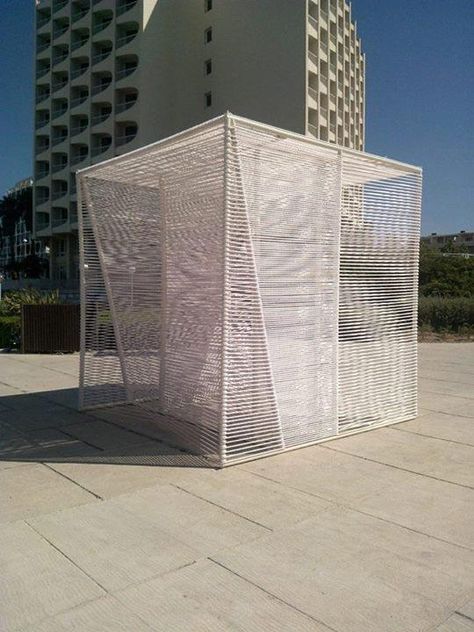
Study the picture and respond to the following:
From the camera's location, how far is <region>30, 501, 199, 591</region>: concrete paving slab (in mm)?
3383

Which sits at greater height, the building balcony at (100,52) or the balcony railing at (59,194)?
the building balcony at (100,52)

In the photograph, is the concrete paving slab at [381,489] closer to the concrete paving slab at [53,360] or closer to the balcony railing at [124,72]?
the concrete paving slab at [53,360]

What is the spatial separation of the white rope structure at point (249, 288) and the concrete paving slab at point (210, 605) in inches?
83.5

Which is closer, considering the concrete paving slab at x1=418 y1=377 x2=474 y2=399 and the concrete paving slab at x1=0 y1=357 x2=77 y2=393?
the concrete paving slab at x1=418 y1=377 x2=474 y2=399

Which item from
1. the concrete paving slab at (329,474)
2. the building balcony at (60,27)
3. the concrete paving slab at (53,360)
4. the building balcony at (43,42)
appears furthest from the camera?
the building balcony at (43,42)

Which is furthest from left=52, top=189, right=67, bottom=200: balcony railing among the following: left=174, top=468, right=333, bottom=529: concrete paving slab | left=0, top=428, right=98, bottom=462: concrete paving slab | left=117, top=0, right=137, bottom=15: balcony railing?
left=174, top=468, right=333, bottom=529: concrete paving slab

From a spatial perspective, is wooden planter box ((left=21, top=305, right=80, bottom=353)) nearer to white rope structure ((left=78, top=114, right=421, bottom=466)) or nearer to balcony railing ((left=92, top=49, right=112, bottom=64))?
white rope structure ((left=78, top=114, right=421, bottom=466))

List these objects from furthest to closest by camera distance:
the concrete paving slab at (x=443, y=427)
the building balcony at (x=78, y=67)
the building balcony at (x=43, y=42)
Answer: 1. the building balcony at (x=43, y=42)
2. the building balcony at (x=78, y=67)
3. the concrete paving slab at (x=443, y=427)

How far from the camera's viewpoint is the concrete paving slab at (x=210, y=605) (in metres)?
2.85

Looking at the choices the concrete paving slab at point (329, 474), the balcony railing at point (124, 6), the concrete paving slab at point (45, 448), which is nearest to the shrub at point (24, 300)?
the concrete paving slab at point (45, 448)

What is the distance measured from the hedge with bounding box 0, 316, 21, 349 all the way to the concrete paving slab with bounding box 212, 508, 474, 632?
12803 mm

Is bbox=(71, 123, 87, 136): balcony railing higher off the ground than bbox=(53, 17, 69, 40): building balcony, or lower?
lower

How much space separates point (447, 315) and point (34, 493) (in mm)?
19910

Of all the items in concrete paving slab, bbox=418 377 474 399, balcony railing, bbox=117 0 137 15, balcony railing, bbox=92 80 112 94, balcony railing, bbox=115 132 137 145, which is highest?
balcony railing, bbox=117 0 137 15
